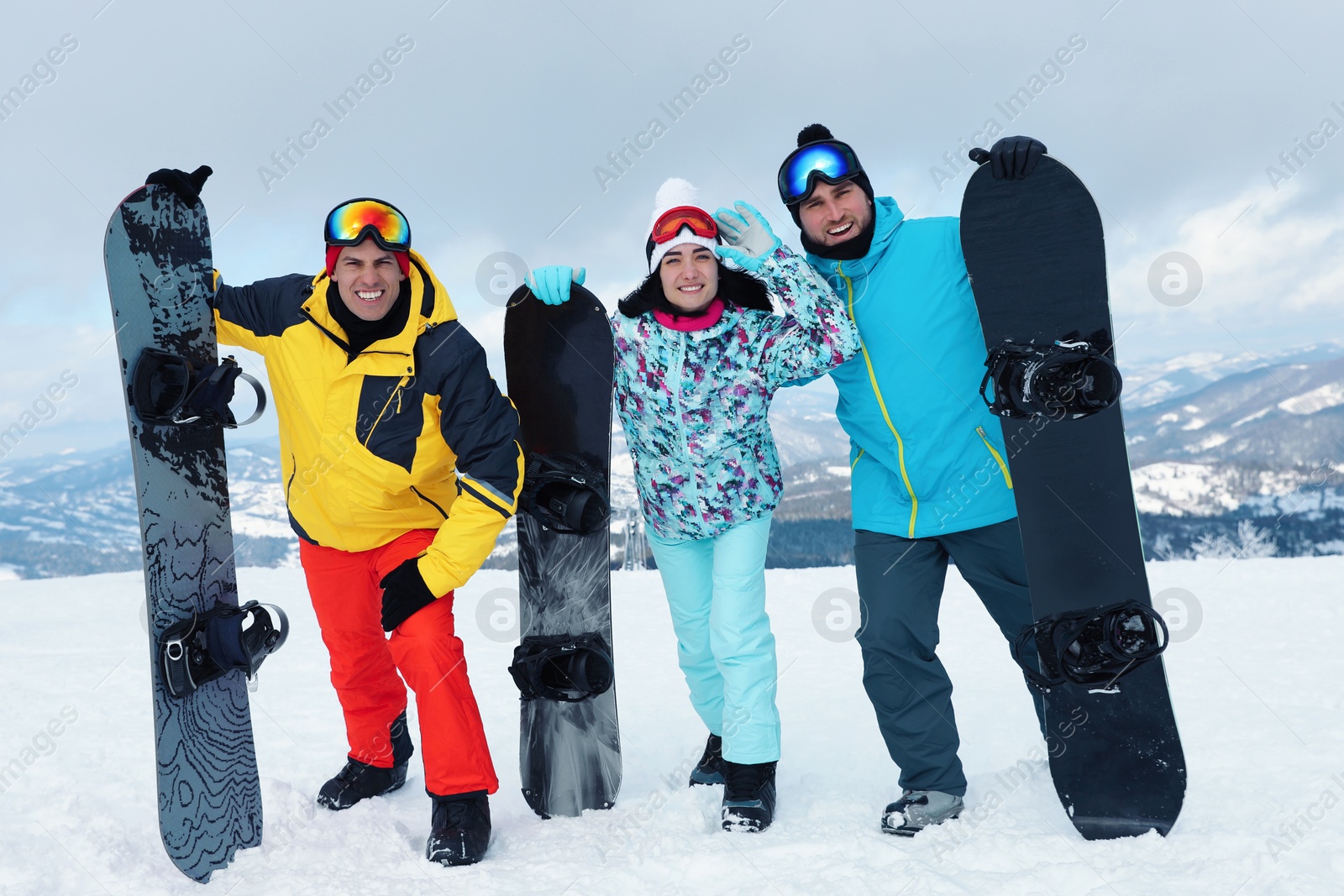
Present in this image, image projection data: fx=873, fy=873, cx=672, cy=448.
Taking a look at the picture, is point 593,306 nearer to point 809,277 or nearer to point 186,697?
point 809,277

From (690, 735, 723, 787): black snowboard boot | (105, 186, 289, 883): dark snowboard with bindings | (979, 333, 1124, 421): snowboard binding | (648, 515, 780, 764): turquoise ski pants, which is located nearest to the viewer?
(979, 333, 1124, 421): snowboard binding

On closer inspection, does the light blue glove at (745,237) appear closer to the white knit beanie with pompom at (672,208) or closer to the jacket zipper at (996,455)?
the white knit beanie with pompom at (672,208)

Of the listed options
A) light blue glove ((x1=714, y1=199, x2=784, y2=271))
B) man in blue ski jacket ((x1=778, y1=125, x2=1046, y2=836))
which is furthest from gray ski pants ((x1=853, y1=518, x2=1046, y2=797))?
light blue glove ((x1=714, y1=199, x2=784, y2=271))

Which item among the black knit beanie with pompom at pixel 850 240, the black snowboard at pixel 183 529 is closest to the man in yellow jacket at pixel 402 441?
the black snowboard at pixel 183 529

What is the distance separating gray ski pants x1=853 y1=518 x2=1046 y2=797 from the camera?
2.88 m

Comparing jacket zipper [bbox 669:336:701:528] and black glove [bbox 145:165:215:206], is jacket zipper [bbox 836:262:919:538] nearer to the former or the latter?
jacket zipper [bbox 669:336:701:528]

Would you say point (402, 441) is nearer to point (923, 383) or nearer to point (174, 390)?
point (174, 390)

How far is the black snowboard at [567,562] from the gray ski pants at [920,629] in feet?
3.12

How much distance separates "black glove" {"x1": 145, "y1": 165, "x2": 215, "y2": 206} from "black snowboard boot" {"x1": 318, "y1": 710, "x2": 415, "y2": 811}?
2.03 metres

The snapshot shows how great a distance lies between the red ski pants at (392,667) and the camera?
2783 mm

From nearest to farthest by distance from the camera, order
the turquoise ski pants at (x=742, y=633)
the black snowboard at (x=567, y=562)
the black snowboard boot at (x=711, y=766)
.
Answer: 1. the turquoise ski pants at (x=742, y=633)
2. the black snowboard at (x=567, y=562)
3. the black snowboard boot at (x=711, y=766)

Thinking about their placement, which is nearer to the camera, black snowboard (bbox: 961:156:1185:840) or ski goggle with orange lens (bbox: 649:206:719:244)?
black snowboard (bbox: 961:156:1185:840)

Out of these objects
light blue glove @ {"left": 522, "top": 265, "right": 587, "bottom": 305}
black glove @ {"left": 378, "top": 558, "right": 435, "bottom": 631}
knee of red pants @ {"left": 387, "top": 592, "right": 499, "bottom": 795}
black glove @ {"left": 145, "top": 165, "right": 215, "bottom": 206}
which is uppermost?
black glove @ {"left": 145, "top": 165, "right": 215, "bottom": 206}

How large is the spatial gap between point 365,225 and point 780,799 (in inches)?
97.5
